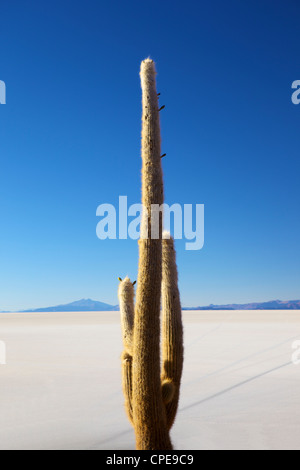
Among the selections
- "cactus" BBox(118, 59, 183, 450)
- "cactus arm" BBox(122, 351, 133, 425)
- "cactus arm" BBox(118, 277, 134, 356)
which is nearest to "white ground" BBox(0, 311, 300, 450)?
"cactus arm" BBox(122, 351, 133, 425)

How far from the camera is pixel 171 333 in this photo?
20.0 ft

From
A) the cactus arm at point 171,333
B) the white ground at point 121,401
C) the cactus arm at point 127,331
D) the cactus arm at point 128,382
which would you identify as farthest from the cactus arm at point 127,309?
the white ground at point 121,401

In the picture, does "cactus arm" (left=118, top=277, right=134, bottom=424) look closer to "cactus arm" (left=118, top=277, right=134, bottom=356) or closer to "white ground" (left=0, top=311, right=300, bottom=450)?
"cactus arm" (left=118, top=277, right=134, bottom=356)

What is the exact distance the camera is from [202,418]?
8461 millimetres

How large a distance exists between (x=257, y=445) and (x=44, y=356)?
1185 centimetres

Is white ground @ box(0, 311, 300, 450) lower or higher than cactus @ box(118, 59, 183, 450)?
lower

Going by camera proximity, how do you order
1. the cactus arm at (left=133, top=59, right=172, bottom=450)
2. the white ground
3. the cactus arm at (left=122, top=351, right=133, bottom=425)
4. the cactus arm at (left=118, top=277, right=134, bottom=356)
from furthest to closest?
the white ground
the cactus arm at (left=118, top=277, right=134, bottom=356)
the cactus arm at (left=122, top=351, right=133, bottom=425)
the cactus arm at (left=133, top=59, right=172, bottom=450)

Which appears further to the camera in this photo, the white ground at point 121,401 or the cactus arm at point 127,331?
the white ground at point 121,401

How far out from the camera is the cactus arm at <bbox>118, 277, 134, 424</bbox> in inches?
235

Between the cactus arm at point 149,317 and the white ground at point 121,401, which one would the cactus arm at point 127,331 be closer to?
the cactus arm at point 149,317

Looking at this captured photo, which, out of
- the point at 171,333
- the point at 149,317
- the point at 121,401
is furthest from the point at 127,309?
the point at 121,401

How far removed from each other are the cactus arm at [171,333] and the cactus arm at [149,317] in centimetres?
36

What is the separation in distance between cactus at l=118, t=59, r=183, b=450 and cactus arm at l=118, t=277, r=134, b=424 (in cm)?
1

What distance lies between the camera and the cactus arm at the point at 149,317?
543cm
